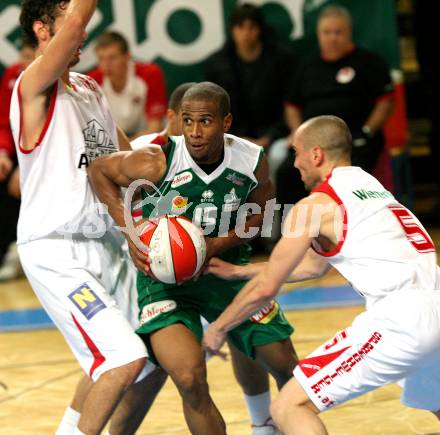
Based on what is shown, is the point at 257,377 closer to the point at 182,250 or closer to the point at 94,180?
the point at 182,250

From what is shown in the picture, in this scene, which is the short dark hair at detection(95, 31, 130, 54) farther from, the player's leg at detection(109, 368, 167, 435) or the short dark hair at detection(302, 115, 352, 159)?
the short dark hair at detection(302, 115, 352, 159)

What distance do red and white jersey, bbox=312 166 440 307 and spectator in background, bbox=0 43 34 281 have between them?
567cm

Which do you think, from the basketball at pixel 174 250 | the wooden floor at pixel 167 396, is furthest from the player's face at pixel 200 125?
the wooden floor at pixel 167 396

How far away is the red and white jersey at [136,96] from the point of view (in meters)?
9.93

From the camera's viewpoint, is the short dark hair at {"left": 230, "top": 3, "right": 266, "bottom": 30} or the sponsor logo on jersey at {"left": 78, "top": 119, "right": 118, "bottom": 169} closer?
the sponsor logo on jersey at {"left": 78, "top": 119, "right": 118, "bottom": 169}

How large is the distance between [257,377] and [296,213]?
1.28 metres

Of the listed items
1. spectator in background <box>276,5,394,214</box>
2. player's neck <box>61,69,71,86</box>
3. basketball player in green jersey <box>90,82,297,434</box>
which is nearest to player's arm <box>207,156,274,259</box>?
basketball player in green jersey <box>90,82,297,434</box>

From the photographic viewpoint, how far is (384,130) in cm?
1038

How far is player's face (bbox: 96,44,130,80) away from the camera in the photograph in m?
9.55

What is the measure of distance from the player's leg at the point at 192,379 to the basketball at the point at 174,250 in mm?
291

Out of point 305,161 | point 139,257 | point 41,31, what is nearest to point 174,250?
point 139,257

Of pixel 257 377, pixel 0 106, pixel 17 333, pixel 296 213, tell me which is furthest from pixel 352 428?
pixel 0 106

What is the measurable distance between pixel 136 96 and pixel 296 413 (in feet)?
19.8

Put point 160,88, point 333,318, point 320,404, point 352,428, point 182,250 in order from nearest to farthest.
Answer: point 320,404 < point 182,250 < point 352,428 < point 333,318 < point 160,88
